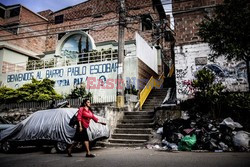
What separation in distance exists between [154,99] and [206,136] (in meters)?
6.87

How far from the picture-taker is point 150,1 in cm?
2216

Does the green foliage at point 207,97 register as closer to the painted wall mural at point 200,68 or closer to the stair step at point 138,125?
the painted wall mural at point 200,68

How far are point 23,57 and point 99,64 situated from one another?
949 centimetres

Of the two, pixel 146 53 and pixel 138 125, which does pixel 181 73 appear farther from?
pixel 146 53

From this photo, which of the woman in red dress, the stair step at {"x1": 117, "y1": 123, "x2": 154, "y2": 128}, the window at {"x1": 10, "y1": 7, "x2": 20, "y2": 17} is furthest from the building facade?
the woman in red dress

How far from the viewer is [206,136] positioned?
7.01 meters

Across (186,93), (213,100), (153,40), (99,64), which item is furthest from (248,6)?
(153,40)

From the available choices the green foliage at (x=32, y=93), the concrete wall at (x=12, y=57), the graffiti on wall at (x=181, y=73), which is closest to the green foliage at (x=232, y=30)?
the graffiti on wall at (x=181, y=73)

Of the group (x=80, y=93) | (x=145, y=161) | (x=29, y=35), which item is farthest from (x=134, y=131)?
(x=29, y=35)

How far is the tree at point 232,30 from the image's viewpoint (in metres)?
7.30

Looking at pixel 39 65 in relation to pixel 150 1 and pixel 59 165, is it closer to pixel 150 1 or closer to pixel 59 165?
pixel 150 1

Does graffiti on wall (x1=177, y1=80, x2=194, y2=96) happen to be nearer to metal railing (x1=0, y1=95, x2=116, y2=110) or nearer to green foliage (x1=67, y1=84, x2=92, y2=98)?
metal railing (x1=0, y1=95, x2=116, y2=110)

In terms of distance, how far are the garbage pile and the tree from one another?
2614mm

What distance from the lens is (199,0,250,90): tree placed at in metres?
7.30
